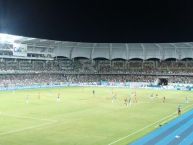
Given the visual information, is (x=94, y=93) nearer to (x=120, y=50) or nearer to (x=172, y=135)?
(x=172, y=135)

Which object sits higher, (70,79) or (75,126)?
(70,79)

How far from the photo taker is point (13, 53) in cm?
8488

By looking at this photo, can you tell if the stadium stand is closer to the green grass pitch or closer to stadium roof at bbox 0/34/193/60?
stadium roof at bbox 0/34/193/60

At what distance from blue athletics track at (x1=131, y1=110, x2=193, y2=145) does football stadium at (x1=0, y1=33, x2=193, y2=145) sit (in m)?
0.07

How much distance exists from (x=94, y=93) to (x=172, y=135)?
A: 1723 inches

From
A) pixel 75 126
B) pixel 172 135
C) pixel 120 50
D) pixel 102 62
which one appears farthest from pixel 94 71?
pixel 172 135

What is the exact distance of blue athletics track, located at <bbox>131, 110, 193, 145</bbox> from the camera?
21595 mm

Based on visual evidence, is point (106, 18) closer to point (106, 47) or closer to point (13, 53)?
point (13, 53)

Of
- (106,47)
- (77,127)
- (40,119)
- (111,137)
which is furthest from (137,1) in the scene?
(106,47)

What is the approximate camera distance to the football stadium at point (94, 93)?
25.2m

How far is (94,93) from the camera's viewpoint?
220 ft

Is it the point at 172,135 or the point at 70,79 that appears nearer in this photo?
the point at 172,135

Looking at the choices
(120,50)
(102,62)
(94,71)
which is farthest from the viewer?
(102,62)

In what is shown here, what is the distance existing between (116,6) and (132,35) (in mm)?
1119
